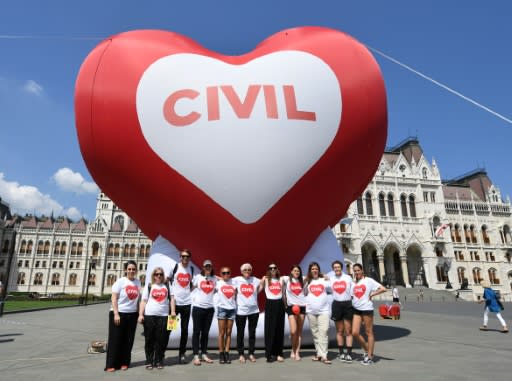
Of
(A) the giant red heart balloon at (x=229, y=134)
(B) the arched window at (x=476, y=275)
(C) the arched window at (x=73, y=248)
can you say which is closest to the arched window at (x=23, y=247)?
Answer: (C) the arched window at (x=73, y=248)

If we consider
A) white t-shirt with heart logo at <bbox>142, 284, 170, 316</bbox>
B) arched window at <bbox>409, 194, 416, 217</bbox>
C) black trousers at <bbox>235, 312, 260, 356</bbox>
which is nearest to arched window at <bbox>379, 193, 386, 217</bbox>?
arched window at <bbox>409, 194, 416, 217</bbox>

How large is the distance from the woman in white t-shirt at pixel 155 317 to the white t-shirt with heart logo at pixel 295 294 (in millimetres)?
1920

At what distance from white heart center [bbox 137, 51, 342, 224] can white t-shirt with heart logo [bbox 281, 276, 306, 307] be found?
137 cm

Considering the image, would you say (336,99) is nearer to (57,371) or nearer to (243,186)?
(243,186)

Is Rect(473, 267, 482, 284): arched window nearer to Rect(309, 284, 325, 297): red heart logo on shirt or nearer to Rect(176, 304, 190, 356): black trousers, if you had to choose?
Rect(309, 284, 325, 297): red heart logo on shirt

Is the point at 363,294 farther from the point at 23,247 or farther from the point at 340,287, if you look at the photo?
the point at 23,247

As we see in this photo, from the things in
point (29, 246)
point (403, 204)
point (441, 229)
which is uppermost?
point (403, 204)

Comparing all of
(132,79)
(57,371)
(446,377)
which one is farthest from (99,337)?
(446,377)

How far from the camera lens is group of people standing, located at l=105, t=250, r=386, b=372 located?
5.34 m

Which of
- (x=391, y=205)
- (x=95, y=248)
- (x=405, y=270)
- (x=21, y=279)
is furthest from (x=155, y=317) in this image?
(x=21, y=279)

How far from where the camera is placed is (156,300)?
537cm

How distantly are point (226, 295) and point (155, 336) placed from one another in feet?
4.13

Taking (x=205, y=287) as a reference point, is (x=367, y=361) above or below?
below

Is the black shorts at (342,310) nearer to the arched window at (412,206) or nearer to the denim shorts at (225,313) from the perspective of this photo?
the denim shorts at (225,313)
